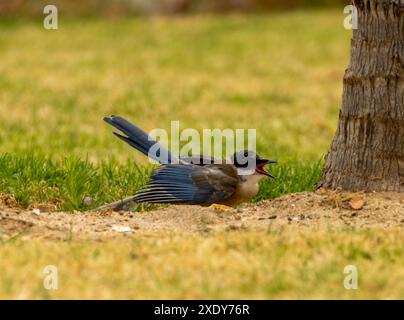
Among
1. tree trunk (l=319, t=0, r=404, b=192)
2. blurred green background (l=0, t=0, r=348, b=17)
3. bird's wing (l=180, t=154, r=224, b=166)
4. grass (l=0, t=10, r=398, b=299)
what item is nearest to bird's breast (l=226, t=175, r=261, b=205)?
bird's wing (l=180, t=154, r=224, b=166)

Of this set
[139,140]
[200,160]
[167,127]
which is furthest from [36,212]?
[167,127]

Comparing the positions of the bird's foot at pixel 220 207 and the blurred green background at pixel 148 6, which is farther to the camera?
the blurred green background at pixel 148 6

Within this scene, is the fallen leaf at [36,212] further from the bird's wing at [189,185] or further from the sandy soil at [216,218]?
the bird's wing at [189,185]

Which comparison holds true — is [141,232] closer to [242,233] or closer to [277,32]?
[242,233]

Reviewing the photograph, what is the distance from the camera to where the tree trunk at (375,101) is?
6113mm

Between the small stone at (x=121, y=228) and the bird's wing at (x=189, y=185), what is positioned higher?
the bird's wing at (x=189, y=185)

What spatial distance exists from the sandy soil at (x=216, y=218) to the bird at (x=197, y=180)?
0.11m

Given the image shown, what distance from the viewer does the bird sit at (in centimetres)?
629

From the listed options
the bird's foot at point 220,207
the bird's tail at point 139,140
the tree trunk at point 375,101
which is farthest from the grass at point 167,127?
the tree trunk at point 375,101

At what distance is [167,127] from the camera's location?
11.1 meters

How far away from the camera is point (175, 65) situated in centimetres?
1594

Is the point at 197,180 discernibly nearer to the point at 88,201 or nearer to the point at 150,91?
the point at 88,201

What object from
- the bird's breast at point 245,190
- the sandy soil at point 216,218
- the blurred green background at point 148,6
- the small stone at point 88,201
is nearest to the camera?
the sandy soil at point 216,218

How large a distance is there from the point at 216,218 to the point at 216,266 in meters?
1.27
